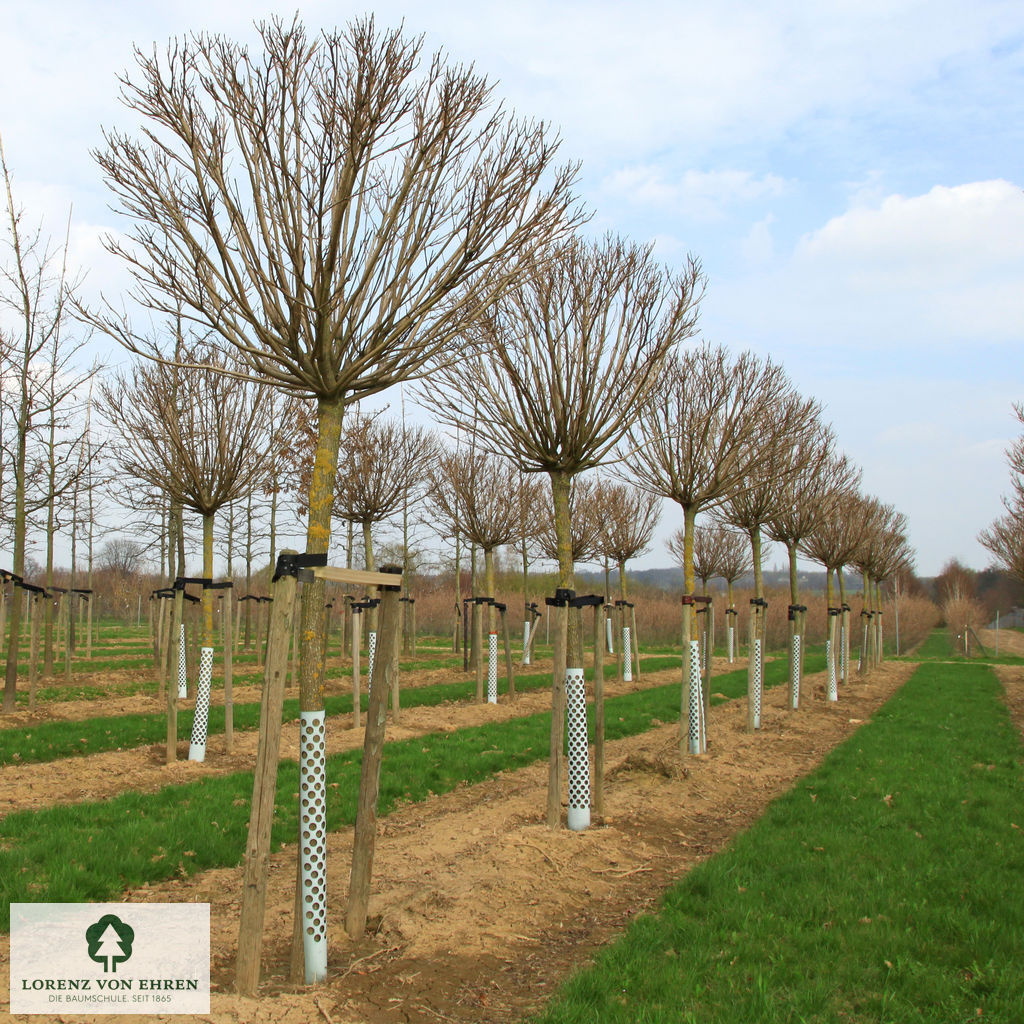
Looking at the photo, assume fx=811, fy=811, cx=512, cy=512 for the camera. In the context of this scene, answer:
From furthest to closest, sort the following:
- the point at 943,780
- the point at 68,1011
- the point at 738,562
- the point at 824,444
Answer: the point at 738,562 → the point at 824,444 → the point at 943,780 → the point at 68,1011

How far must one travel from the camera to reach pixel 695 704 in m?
9.94

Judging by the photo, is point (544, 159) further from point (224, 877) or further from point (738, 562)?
point (738, 562)

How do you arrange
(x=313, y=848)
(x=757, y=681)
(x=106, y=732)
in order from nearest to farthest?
(x=313, y=848) < (x=106, y=732) < (x=757, y=681)

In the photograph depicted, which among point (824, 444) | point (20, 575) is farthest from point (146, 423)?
point (824, 444)

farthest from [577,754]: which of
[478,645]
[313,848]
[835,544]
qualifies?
[835,544]

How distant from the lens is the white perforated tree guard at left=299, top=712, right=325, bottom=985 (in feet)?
12.7

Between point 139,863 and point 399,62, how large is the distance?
17.4 ft

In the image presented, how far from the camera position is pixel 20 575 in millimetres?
11969

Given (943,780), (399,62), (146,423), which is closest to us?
(399,62)

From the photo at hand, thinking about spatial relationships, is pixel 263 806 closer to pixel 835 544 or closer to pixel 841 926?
pixel 841 926

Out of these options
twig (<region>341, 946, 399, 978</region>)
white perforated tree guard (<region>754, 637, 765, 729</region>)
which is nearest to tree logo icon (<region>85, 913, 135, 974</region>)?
twig (<region>341, 946, 399, 978</region>)

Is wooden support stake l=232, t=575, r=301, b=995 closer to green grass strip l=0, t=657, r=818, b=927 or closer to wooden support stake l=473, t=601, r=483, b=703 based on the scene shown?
green grass strip l=0, t=657, r=818, b=927

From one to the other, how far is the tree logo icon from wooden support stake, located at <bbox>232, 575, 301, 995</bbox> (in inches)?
31.5

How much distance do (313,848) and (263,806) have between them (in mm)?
478
